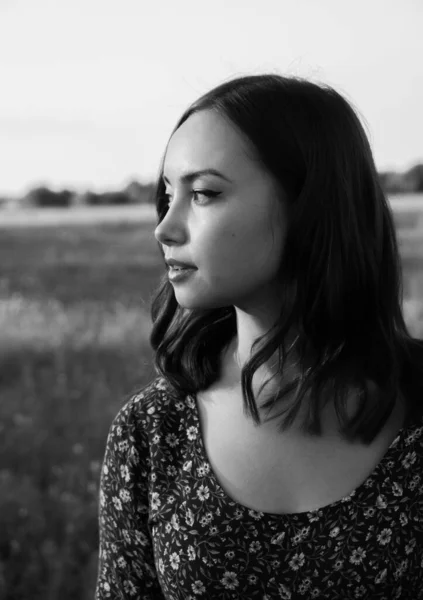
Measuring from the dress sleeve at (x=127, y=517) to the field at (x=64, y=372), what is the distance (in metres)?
0.22

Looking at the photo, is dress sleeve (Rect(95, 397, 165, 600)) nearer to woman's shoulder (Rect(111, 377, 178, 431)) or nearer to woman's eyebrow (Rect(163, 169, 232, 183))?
woman's shoulder (Rect(111, 377, 178, 431))

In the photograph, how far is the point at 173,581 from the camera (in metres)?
1.61

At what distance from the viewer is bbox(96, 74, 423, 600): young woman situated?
1.51m

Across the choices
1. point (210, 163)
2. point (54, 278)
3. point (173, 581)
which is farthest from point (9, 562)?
point (54, 278)

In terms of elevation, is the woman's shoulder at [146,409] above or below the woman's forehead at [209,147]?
below

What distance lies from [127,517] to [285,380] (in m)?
0.44

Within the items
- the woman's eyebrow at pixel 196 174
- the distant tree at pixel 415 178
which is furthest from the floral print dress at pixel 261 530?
the distant tree at pixel 415 178

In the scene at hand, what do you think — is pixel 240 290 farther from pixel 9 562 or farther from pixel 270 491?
pixel 9 562

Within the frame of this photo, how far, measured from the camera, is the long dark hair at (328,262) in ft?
4.95

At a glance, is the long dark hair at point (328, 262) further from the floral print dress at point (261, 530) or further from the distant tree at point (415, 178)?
the distant tree at point (415, 178)

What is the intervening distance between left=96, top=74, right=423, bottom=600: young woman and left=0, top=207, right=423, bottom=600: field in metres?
0.40

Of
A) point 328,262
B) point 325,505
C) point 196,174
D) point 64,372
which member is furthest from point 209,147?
point 64,372

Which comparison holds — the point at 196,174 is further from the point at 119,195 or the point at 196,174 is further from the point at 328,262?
the point at 119,195

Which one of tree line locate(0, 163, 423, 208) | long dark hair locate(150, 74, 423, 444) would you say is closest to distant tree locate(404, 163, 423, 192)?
tree line locate(0, 163, 423, 208)
